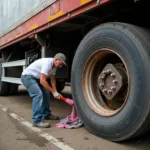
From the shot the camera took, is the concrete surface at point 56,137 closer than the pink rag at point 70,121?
Yes

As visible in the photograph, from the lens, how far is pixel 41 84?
4633 millimetres

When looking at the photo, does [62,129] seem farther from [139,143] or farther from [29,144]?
[139,143]

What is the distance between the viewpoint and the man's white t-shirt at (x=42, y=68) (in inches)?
174

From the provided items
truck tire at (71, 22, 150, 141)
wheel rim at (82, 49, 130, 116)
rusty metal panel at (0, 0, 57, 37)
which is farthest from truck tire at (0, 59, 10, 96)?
wheel rim at (82, 49, 130, 116)

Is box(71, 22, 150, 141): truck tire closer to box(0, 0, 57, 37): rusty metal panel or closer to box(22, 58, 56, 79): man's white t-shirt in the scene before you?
box(22, 58, 56, 79): man's white t-shirt

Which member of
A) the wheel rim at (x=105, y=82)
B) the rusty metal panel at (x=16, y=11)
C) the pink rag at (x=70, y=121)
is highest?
the rusty metal panel at (x=16, y=11)

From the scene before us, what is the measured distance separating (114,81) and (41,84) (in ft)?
→ 5.21

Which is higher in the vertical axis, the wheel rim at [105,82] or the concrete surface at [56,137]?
the wheel rim at [105,82]

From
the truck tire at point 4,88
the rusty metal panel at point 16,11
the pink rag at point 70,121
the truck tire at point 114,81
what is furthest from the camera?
the truck tire at point 4,88

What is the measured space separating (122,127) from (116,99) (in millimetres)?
581

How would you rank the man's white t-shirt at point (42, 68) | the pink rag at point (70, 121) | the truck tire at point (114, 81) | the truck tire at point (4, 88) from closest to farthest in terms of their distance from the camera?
the truck tire at point (114, 81)
the pink rag at point (70, 121)
the man's white t-shirt at point (42, 68)
the truck tire at point (4, 88)

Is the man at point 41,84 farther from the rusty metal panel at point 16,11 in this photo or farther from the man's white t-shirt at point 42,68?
the rusty metal panel at point 16,11

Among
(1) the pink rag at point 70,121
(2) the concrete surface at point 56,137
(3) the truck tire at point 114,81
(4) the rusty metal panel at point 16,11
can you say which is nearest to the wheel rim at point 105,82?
(3) the truck tire at point 114,81

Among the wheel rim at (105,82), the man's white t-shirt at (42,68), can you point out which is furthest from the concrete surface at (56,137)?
the man's white t-shirt at (42,68)
